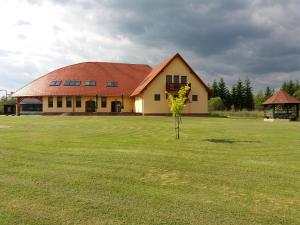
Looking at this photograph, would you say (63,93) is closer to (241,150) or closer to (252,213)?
(241,150)

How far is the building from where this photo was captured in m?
48.9

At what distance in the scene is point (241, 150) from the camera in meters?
15.4

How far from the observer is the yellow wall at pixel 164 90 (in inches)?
1901

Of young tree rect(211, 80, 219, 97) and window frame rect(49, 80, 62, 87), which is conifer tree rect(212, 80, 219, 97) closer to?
young tree rect(211, 80, 219, 97)

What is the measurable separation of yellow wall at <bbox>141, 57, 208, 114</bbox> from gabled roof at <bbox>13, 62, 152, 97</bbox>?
5521mm

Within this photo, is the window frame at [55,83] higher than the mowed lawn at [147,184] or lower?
higher

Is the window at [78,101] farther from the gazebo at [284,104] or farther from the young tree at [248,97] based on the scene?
the young tree at [248,97]

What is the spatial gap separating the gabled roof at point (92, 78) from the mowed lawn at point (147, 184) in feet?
121

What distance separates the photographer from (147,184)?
9.57 m

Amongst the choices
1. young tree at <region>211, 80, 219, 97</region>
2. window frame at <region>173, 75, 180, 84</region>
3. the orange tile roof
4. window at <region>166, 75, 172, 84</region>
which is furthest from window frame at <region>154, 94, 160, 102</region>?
young tree at <region>211, 80, 219, 97</region>

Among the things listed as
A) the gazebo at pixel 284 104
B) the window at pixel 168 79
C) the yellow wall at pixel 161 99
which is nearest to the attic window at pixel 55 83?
the yellow wall at pixel 161 99

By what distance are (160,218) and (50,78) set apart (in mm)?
51484

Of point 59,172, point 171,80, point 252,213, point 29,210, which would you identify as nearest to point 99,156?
point 59,172

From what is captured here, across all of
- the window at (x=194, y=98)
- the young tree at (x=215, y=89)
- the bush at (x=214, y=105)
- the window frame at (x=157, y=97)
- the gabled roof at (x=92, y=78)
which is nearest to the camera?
the window frame at (x=157, y=97)
